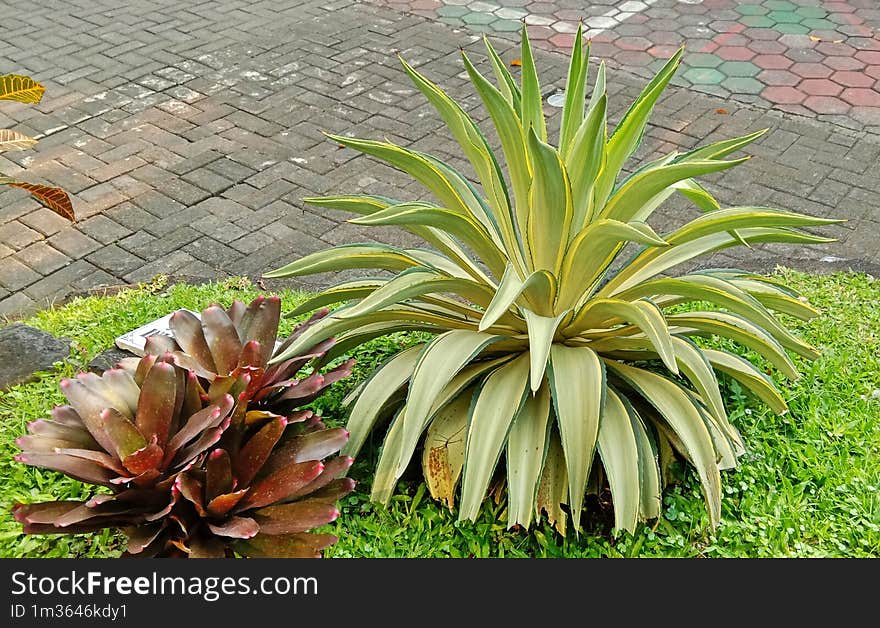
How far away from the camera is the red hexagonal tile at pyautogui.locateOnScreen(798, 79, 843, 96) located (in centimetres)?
600

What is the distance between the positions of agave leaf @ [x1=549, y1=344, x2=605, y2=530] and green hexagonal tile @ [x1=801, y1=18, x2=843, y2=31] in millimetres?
5805

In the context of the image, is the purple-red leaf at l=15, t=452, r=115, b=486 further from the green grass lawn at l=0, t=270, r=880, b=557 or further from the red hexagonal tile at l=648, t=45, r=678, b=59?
the red hexagonal tile at l=648, t=45, r=678, b=59

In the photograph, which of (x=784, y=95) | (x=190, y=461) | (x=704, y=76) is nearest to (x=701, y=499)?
(x=190, y=461)

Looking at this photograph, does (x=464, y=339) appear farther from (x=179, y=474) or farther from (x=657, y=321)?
(x=179, y=474)

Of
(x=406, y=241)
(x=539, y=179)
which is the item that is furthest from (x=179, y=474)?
(x=406, y=241)

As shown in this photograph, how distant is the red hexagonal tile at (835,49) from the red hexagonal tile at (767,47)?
0.30 metres

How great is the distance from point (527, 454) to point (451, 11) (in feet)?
19.4

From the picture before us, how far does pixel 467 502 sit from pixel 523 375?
0.44 metres

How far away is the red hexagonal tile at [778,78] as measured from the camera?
20.2ft

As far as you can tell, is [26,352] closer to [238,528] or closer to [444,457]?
[238,528]

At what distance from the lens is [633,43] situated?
22.2ft

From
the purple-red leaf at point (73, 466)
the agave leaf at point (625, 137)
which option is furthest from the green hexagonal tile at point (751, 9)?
the purple-red leaf at point (73, 466)

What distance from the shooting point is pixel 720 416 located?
8.00 ft

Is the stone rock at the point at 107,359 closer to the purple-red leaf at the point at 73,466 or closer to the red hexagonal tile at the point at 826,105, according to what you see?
the purple-red leaf at the point at 73,466
